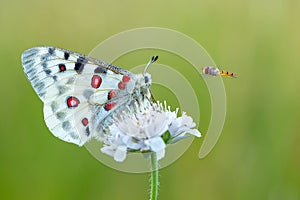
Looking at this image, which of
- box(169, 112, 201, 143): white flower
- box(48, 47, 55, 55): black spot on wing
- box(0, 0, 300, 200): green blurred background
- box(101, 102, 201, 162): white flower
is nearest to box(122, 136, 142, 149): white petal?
box(101, 102, 201, 162): white flower

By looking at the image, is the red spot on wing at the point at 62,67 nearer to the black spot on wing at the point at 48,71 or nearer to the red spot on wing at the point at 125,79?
the black spot on wing at the point at 48,71

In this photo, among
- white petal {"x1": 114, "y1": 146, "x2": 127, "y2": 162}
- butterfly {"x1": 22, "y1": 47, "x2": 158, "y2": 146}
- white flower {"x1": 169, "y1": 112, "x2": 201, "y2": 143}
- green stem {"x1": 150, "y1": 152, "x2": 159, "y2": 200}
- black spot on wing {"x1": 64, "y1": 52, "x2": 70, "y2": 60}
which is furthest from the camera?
black spot on wing {"x1": 64, "y1": 52, "x2": 70, "y2": 60}

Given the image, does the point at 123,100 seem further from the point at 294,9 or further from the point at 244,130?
the point at 294,9

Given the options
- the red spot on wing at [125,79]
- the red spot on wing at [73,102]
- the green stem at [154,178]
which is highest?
the red spot on wing at [125,79]

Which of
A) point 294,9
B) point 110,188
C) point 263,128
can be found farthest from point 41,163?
point 294,9

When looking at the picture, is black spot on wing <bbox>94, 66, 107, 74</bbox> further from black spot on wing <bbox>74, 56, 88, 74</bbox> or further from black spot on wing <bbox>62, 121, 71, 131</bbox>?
black spot on wing <bbox>62, 121, 71, 131</bbox>

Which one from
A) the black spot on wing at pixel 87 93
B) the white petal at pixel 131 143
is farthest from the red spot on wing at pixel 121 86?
the white petal at pixel 131 143
